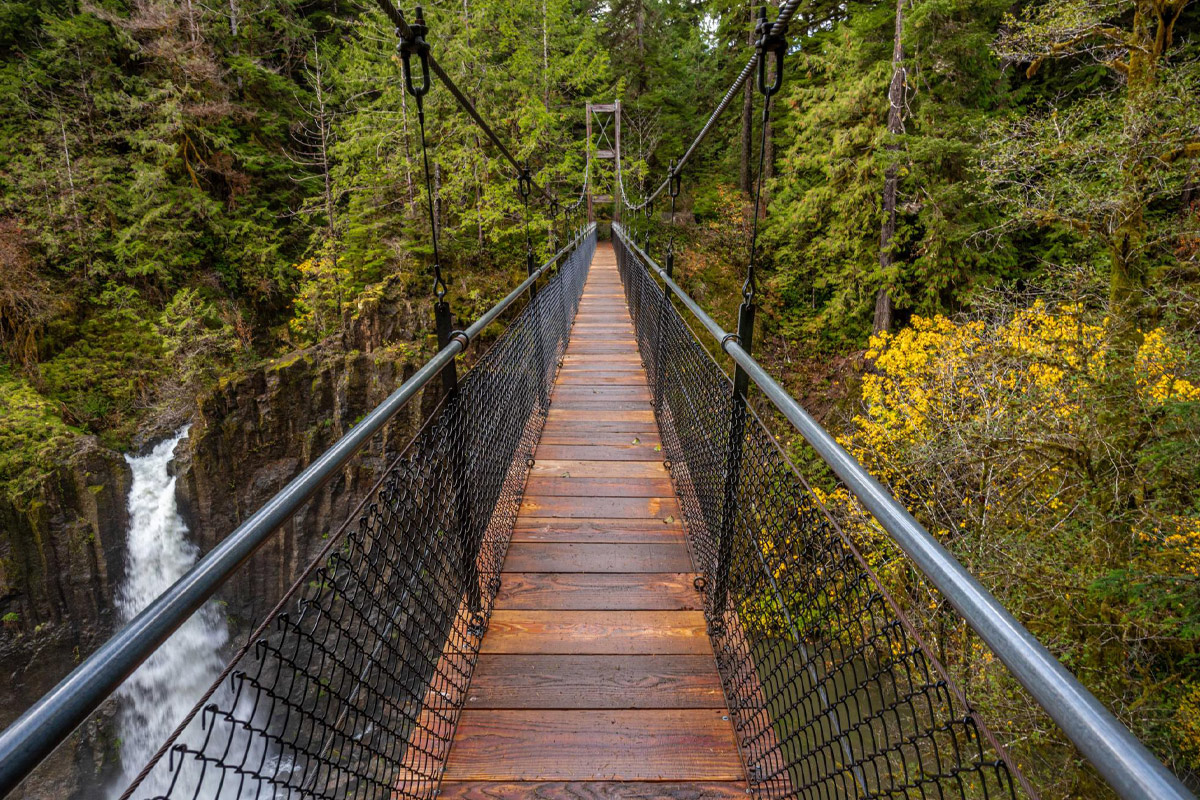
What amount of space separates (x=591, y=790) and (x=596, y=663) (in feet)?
1.38

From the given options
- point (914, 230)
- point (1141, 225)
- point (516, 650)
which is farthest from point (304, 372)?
point (1141, 225)

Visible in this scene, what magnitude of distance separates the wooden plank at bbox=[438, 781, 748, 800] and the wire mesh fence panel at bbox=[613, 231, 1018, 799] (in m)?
Answer: 0.11

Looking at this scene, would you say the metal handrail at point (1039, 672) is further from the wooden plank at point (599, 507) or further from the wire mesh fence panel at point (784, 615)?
the wooden plank at point (599, 507)

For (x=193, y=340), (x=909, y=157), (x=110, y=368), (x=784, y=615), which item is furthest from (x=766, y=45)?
(x=110, y=368)

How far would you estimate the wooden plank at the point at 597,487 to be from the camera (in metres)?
2.85

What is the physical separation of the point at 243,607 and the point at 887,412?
11.3m

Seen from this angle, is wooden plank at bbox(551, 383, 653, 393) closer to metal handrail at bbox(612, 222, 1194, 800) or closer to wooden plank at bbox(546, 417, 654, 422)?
wooden plank at bbox(546, 417, 654, 422)

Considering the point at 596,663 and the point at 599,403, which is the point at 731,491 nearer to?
the point at 596,663

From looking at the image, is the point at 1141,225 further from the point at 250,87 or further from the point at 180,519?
the point at 250,87

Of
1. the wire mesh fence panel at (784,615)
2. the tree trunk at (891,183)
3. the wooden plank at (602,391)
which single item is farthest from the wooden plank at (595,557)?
the tree trunk at (891,183)

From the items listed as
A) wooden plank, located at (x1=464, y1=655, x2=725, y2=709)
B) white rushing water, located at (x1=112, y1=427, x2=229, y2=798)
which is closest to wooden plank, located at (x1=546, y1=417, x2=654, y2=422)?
wooden plank, located at (x1=464, y1=655, x2=725, y2=709)

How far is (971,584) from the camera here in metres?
0.73

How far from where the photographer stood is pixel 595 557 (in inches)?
92.5

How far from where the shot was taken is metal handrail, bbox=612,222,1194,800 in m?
0.46
